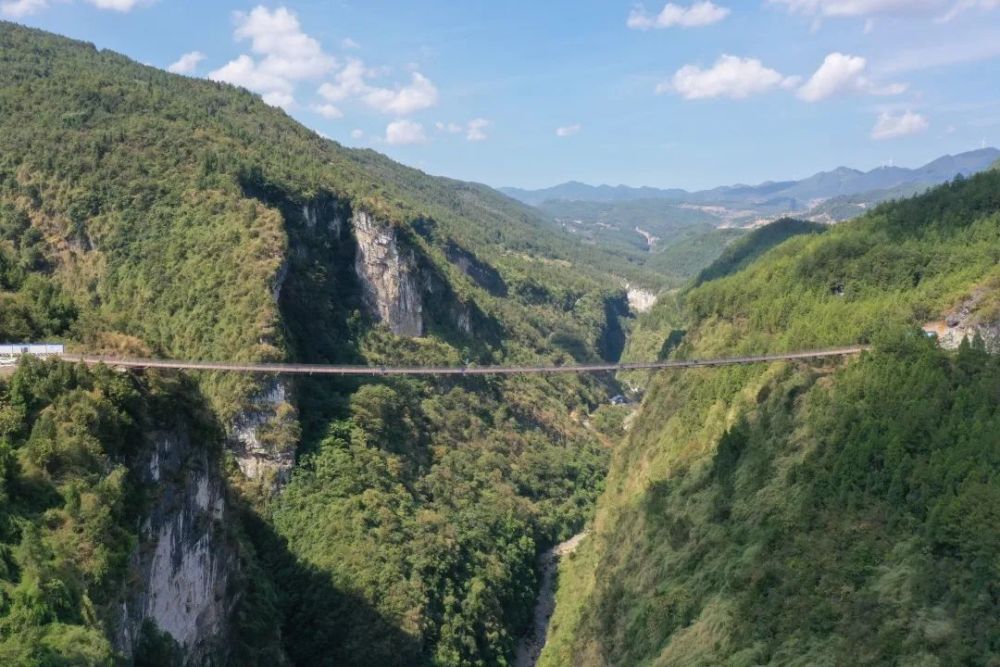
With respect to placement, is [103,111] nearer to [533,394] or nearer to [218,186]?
[218,186]

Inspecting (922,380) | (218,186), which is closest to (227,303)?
(218,186)

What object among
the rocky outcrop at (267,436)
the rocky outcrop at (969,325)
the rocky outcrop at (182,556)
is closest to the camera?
the rocky outcrop at (182,556)

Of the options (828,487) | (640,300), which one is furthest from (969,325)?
(640,300)

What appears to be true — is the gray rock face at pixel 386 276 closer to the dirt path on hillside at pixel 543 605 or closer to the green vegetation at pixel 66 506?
the dirt path on hillside at pixel 543 605

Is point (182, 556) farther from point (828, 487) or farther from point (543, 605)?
point (543, 605)

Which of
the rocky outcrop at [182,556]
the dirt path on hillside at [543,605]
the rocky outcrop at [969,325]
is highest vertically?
the rocky outcrop at [969,325]

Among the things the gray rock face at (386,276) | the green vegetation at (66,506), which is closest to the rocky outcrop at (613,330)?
the gray rock face at (386,276)
